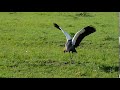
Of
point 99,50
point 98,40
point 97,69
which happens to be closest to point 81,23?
point 98,40

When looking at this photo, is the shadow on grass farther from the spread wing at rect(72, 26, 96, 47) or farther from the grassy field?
the spread wing at rect(72, 26, 96, 47)

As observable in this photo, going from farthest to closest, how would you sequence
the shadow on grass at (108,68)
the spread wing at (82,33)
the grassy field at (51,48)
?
the shadow on grass at (108,68)
the grassy field at (51,48)
the spread wing at (82,33)

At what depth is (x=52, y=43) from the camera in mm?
10594

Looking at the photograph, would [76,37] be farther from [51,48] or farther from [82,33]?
[51,48]

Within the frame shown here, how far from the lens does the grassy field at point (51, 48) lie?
752 centimetres

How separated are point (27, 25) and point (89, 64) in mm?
6018

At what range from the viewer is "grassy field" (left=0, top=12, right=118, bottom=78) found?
752 centimetres

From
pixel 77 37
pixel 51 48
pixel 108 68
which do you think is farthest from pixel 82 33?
pixel 51 48

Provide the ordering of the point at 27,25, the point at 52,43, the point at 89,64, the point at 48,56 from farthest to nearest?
the point at 27,25
the point at 52,43
the point at 48,56
the point at 89,64

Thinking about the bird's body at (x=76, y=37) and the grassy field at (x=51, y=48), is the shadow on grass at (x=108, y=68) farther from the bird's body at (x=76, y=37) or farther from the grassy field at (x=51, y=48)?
the bird's body at (x=76, y=37)

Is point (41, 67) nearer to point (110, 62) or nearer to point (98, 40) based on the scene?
point (110, 62)

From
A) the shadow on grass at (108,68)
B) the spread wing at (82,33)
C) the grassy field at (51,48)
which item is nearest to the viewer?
the spread wing at (82,33)

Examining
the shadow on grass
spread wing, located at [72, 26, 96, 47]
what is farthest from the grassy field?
spread wing, located at [72, 26, 96, 47]

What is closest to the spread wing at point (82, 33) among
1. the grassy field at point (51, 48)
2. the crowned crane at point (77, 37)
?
the crowned crane at point (77, 37)
